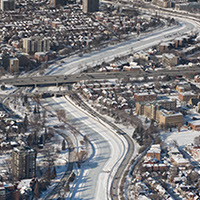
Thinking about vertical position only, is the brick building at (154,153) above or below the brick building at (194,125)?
above

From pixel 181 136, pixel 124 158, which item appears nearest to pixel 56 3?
pixel 181 136

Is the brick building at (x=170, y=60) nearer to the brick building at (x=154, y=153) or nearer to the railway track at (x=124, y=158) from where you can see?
the railway track at (x=124, y=158)

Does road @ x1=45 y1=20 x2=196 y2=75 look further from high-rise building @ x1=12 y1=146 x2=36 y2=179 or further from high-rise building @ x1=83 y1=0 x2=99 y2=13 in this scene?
high-rise building @ x1=12 y1=146 x2=36 y2=179

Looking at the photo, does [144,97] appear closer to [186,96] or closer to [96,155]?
[186,96]

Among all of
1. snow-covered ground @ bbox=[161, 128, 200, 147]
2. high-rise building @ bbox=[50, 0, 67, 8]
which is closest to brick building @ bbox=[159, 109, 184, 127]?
snow-covered ground @ bbox=[161, 128, 200, 147]

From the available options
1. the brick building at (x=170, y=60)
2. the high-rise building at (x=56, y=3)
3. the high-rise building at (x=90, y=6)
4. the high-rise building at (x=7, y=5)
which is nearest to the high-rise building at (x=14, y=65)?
the brick building at (x=170, y=60)
